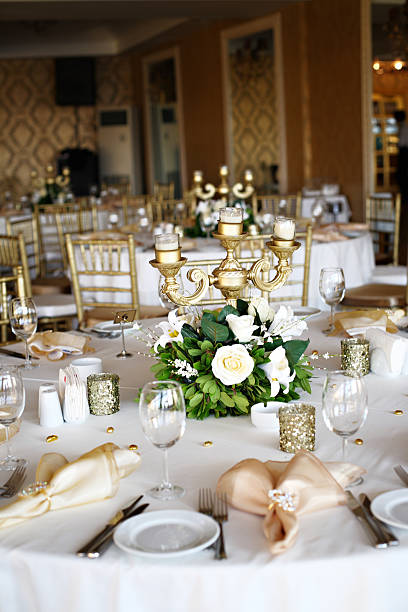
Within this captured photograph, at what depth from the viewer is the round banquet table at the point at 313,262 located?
4.51 meters

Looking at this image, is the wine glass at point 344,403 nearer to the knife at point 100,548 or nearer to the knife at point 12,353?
the knife at point 100,548

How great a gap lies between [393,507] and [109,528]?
0.46m

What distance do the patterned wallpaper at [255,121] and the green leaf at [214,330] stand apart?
29.0 feet

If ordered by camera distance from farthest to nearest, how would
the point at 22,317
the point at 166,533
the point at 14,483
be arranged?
the point at 22,317 < the point at 14,483 < the point at 166,533

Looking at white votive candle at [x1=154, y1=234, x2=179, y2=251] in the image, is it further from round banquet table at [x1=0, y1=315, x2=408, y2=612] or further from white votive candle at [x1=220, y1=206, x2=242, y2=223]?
round banquet table at [x1=0, y1=315, x2=408, y2=612]

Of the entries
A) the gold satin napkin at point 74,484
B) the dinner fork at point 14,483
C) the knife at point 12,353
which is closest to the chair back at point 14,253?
the knife at point 12,353

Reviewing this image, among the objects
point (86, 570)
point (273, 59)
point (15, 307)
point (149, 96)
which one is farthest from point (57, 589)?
point (149, 96)

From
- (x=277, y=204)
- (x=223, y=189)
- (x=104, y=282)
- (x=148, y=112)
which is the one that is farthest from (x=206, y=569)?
(x=148, y=112)

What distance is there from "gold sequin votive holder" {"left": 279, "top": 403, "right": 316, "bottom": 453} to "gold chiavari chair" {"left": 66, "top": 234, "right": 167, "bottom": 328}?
2319mm

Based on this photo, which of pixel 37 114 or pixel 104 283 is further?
pixel 37 114

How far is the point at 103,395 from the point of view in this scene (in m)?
1.77

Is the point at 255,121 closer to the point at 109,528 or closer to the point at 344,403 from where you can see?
the point at 344,403

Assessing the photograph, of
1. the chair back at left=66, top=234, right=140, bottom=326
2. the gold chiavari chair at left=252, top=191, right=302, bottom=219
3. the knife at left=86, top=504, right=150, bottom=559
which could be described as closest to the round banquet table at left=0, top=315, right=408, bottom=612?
the knife at left=86, top=504, right=150, bottom=559

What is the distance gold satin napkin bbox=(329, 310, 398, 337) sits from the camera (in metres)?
2.32
